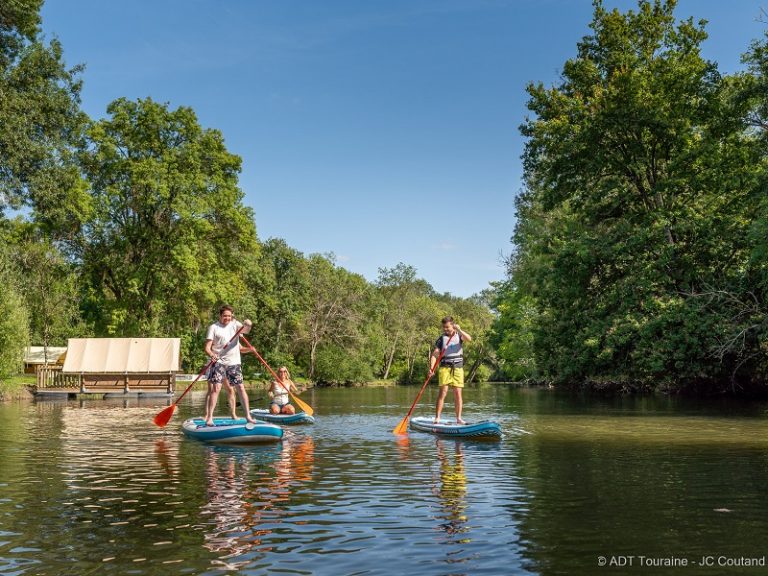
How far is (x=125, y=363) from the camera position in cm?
4088

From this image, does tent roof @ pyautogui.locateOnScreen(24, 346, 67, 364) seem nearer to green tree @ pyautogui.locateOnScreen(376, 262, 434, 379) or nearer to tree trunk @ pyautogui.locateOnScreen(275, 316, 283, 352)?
tree trunk @ pyautogui.locateOnScreen(275, 316, 283, 352)

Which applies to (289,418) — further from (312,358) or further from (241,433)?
(312,358)

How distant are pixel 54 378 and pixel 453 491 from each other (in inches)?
1483

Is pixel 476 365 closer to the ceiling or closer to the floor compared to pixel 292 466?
closer to the ceiling

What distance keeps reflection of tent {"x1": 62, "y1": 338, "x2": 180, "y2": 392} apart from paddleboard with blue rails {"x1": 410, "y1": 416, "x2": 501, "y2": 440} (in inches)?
1045

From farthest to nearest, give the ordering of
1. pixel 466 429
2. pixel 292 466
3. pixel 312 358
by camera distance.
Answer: pixel 312 358
pixel 466 429
pixel 292 466

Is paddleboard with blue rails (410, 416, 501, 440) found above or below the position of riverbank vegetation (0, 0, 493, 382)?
below

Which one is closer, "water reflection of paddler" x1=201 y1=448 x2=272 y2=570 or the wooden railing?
"water reflection of paddler" x1=201 y1=448 x2=272 y2=570

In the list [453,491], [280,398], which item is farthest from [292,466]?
[280,398]

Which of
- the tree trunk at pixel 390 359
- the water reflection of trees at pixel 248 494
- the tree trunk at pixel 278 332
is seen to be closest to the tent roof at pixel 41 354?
the tree trunk at pixel 278 332

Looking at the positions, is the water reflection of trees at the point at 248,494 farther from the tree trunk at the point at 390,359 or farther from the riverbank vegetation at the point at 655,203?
the tree trunk at the point at 390,359

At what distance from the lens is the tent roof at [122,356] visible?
134ft

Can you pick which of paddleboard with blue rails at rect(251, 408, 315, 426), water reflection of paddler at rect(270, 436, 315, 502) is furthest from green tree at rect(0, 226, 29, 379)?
water reflection of paddler at rect(270, 436, 315, 502)

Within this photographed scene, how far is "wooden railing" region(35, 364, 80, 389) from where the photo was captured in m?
40.8
